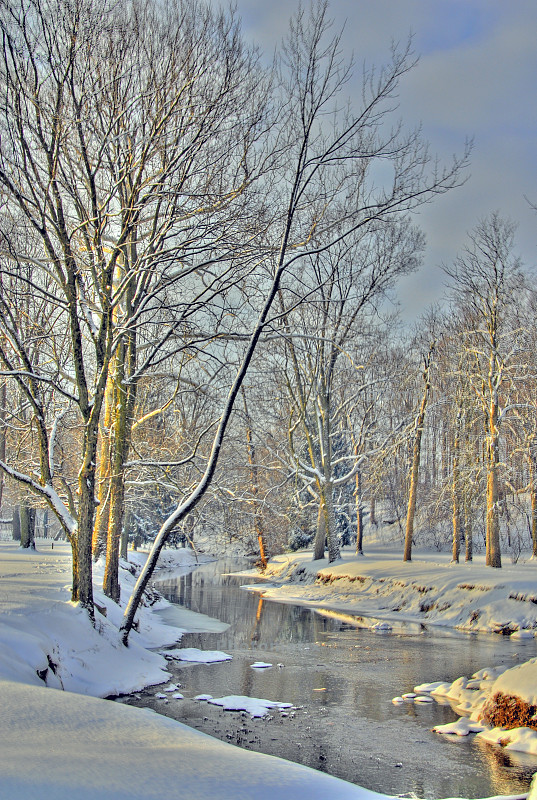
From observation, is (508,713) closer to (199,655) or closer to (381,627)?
(199,655)

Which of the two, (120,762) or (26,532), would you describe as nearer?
(120,762)

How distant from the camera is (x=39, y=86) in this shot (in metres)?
9.51

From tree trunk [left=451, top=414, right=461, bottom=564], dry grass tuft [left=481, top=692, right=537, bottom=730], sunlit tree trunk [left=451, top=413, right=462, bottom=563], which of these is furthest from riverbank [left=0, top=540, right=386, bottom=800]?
tree trunk [left=451, top=414, right=461, bottom=564]

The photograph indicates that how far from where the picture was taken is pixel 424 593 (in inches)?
821

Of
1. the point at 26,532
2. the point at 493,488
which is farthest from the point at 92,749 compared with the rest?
the point at 26,532

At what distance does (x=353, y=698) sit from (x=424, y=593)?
12073 millimetres

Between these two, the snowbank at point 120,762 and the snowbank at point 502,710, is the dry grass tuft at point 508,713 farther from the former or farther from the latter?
the snowbank at point 120,762

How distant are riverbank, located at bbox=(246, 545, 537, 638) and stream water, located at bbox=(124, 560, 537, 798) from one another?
127 centimetres

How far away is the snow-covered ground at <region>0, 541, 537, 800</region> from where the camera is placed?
3730mm

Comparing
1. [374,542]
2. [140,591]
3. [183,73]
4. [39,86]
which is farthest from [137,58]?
[374,542]

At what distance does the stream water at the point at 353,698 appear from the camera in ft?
21.6

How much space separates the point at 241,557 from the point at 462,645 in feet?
153

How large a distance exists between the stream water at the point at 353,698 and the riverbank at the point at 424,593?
127 centimetres

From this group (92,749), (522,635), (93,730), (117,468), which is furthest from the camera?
(522,635)
